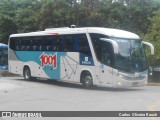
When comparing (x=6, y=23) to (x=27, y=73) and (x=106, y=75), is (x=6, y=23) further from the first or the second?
(x=106, y=75)

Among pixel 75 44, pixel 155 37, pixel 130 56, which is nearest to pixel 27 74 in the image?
pixel 75 44

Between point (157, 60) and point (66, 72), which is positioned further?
point (157, 60)

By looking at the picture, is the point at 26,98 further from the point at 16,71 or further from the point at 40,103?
the point at 16,71

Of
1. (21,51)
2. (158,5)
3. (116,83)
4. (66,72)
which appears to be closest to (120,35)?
(116,83)

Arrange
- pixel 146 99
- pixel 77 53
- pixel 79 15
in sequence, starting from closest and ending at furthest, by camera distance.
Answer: pixel 146 99
pixel 77 53
pixel 79 15

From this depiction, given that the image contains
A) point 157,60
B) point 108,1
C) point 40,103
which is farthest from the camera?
point 108,1

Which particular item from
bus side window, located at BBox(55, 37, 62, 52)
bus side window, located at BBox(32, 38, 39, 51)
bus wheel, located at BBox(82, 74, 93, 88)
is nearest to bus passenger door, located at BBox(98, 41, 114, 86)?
bus wheel, located at BBox(82, 74, 93, 88)

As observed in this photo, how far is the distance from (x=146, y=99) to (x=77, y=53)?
6.29m

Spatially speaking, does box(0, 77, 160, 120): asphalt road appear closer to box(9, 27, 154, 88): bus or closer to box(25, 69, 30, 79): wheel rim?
box(9, 27, 154, 88): bus

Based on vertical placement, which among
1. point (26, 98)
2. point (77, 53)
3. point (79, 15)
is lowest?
point (26, 98)

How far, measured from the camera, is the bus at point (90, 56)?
1986 cm

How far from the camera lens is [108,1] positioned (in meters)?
40.5

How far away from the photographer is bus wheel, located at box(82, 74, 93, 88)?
2116 cm

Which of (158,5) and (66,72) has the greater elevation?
(158,5)
